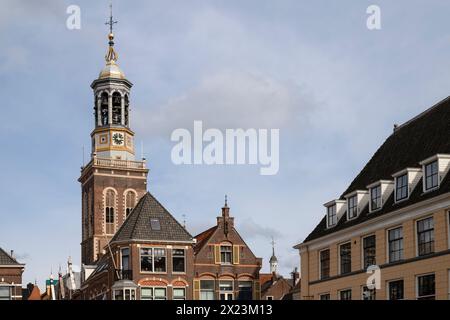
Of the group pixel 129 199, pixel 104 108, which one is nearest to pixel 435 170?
pixel 129 199

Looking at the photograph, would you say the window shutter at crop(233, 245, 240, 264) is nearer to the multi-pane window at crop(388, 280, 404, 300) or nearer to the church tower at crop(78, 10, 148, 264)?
the church tower at crop(78, 10, 148, 264)

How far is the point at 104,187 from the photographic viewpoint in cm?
9212

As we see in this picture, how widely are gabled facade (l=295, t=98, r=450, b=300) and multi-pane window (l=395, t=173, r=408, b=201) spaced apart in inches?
1.9

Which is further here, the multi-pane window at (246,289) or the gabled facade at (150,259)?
the multi-pane window at (246,289)

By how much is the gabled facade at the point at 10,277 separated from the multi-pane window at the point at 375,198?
96.8ft

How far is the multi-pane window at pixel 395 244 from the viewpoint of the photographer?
3931 cm

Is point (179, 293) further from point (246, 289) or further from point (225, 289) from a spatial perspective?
point (246, 289)

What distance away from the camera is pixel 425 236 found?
37344mm

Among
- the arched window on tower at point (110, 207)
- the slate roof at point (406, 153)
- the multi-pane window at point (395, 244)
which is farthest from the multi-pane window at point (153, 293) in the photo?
the arched window on tower at point (110, 207)

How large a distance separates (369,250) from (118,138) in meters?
55.1

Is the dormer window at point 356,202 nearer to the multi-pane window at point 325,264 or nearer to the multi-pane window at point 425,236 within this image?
the multi-pane window at point 325,264

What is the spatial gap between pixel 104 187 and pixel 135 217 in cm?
2922
